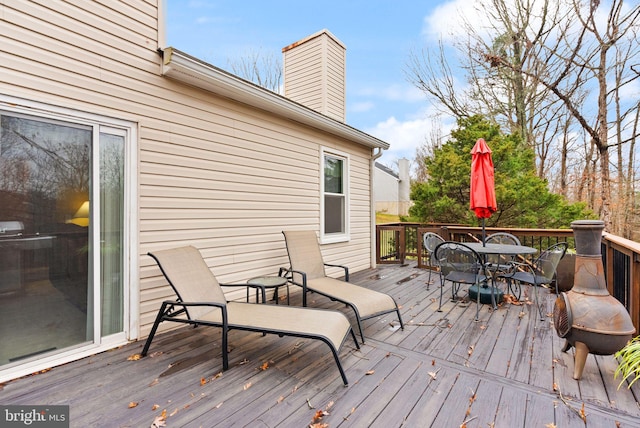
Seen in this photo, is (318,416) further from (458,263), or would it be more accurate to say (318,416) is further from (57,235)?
(458,263)

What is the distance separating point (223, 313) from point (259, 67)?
1435cm

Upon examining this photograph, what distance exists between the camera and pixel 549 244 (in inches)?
281

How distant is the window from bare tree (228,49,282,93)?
983cm

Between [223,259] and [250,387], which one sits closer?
[250,387]

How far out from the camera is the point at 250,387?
2.36 m

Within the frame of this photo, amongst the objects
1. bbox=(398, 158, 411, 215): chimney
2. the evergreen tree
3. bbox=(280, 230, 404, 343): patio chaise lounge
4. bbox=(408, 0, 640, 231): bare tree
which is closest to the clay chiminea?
bbox=(280, 230, 404, 343): patio chaise lounge

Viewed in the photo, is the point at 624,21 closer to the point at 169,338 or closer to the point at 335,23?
the point at 335,23

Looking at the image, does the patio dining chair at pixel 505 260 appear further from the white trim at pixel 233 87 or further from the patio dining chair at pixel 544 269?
the white trim at pixel 233 87

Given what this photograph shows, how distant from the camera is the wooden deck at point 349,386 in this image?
2.01m

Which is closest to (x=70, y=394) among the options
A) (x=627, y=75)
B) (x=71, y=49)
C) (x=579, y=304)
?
(x=71, y=49)

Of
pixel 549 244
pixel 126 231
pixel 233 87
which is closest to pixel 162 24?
pixel 233 87

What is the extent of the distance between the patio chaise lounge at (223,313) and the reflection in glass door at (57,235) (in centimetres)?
54

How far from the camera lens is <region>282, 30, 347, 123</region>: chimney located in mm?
7559

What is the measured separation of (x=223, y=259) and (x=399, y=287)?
308 cm
